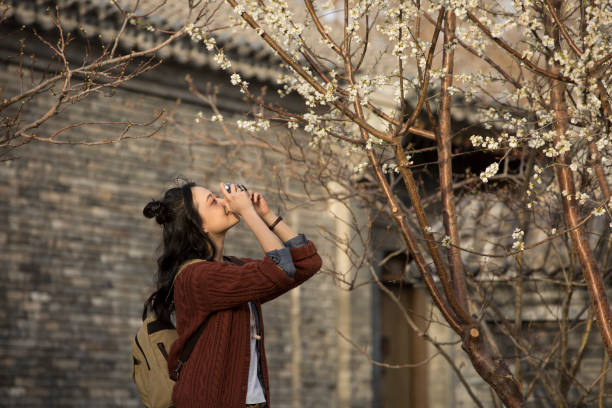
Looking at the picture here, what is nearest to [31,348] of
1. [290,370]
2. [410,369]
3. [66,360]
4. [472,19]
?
[66,360]

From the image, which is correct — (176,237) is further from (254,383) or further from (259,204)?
(254,383)

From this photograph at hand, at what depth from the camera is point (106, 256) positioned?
9.66 meters

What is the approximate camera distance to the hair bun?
3475 millimetres

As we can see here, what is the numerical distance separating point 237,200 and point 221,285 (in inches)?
13.9

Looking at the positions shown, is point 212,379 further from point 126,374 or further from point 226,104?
point 226,104

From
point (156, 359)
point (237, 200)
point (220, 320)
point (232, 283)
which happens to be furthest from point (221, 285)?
point (156, 359)

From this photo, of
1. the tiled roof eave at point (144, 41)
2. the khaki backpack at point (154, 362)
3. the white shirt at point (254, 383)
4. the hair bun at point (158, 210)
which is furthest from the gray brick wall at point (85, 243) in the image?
the white shirt at point (254, 383)

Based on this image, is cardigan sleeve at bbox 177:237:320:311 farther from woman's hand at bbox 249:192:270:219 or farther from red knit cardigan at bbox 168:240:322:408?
woman's hand at bbox 249:192:270:219

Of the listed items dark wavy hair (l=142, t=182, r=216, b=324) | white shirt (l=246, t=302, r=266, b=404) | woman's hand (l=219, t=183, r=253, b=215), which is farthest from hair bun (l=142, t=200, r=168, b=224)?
white shirt (l=246, t=302, r=266, b=404)

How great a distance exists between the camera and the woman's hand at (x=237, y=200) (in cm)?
331

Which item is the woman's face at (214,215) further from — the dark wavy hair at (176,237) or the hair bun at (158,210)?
the hair bun at (158,210)

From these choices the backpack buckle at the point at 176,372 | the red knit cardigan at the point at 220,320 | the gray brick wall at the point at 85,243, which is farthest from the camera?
the gray brick wall at the point at 85,243

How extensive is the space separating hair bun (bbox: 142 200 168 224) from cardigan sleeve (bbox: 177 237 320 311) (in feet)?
1.22

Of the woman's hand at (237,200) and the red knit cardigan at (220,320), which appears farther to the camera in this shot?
the woman's hand at (237,200)
